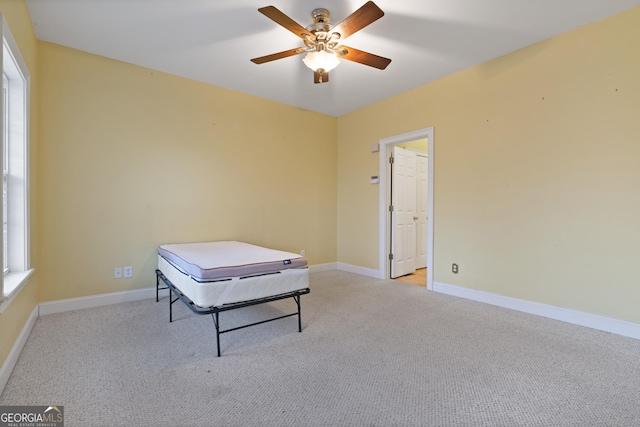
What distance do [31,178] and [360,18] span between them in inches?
119

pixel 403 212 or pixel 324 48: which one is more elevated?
pixel 324 48

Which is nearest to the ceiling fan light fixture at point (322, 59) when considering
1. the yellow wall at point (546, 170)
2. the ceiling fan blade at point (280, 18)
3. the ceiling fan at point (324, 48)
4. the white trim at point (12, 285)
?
the ceiling fan at point (324, 48)

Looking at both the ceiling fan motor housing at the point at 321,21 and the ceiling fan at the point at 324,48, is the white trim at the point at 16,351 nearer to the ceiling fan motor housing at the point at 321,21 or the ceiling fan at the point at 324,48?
the ceiling fan at the point at 324,48

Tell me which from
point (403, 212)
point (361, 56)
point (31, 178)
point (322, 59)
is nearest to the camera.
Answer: point (322, 59)

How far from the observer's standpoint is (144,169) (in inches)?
128

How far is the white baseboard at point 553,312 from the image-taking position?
2357mm

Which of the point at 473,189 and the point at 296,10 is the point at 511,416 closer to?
the point at 473,189

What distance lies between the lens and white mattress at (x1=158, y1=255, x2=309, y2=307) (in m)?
2.00

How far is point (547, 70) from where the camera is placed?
2.73m

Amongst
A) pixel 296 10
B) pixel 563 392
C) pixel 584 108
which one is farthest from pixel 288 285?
pixel 584 108

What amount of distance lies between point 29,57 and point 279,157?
2696 millimetres

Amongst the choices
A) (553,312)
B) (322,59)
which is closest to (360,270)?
(553,312)

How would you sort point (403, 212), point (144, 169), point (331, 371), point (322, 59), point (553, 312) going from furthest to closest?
point (403, 212)
point (144, 169)
point (553, 312)
point (322, 59)
point (331, 371)

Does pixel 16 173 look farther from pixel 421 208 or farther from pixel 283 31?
pixel 421 208
